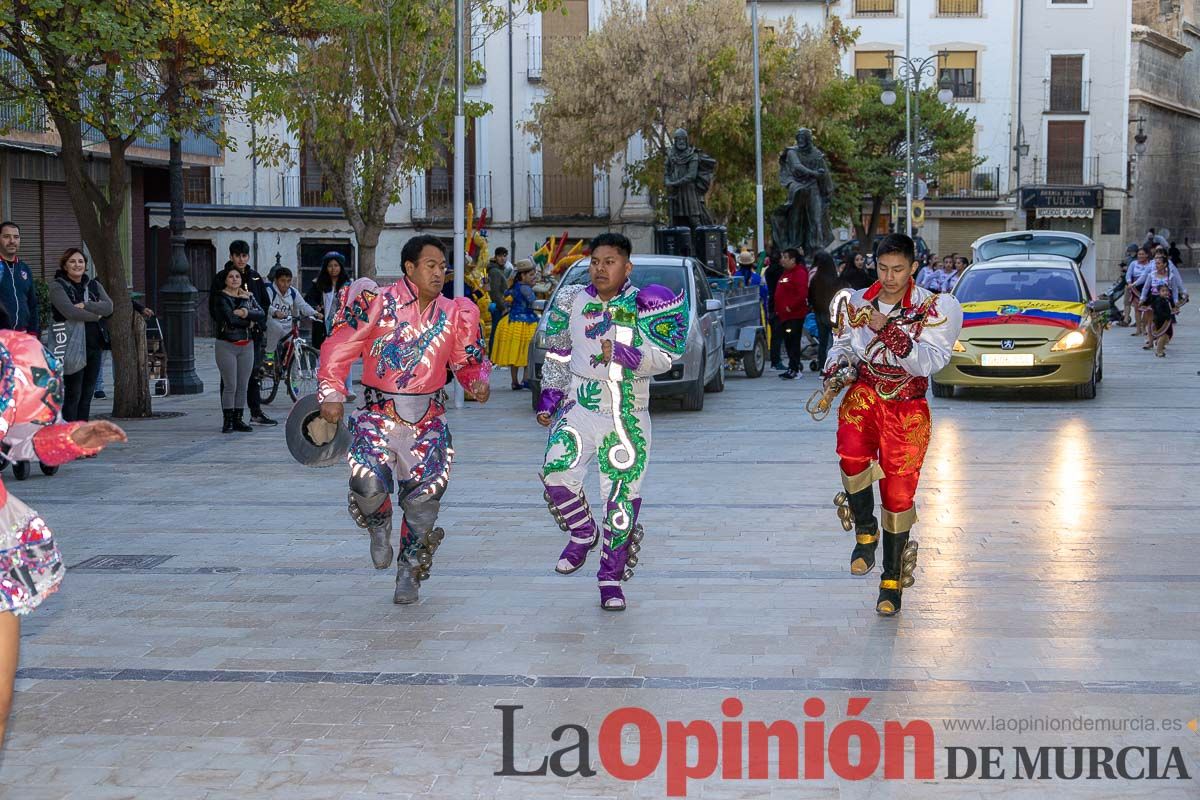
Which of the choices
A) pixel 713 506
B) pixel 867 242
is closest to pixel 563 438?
pixel 713 506

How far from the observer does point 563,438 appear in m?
A: 7.21

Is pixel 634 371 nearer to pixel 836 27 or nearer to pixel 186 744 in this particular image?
pixel 186 744

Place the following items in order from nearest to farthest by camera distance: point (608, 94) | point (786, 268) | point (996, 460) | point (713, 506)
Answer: point (713, 506), point (996, 460), point (786, 268), point (608, 94)

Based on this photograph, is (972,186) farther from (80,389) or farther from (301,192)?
(80,389)

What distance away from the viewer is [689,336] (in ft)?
54.0

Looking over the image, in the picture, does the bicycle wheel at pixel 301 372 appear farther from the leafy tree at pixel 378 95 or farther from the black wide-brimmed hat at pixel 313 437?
the black wide-brimmed hat at pixel 313 437

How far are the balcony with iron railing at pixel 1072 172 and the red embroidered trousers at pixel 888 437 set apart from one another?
5370cm

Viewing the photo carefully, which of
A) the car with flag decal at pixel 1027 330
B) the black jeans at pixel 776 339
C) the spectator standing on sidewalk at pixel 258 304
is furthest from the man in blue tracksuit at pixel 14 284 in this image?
the black jeans at pixel 776 339

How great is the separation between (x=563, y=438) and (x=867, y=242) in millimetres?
50127

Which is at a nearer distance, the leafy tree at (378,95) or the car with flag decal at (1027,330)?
the car with flag decal at (1027,330)

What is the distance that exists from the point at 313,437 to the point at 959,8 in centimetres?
5303

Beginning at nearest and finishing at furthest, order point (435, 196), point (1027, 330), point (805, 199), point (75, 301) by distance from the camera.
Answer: point (75, 301) → point (1027, 330) → point (805, 199) → point (435, 196)

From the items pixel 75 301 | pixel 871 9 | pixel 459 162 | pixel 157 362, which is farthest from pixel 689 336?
pixel 871 9

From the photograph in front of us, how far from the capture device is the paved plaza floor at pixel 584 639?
504cm
